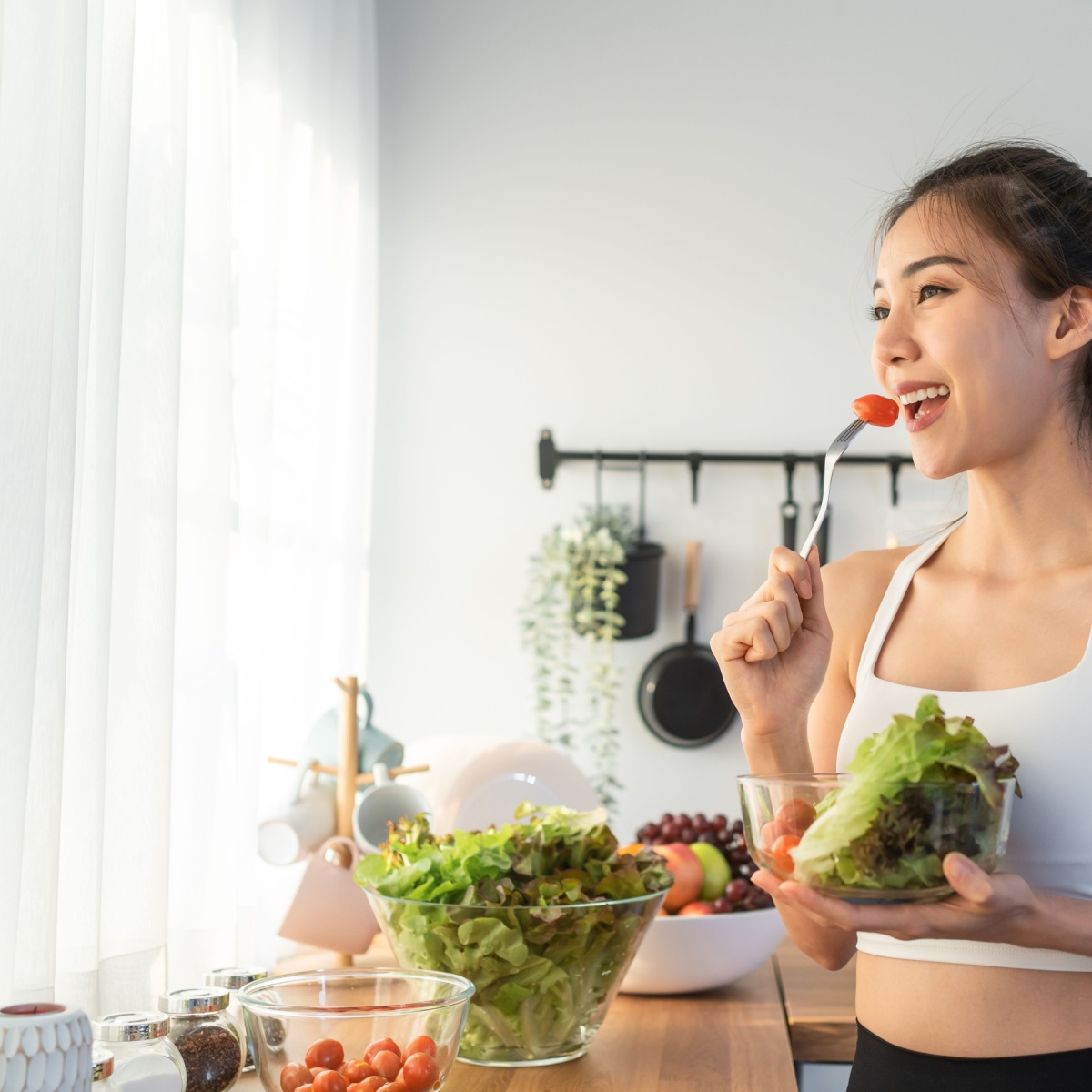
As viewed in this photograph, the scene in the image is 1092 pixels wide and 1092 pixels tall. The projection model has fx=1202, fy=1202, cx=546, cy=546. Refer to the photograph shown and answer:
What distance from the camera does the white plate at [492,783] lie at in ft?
5.59

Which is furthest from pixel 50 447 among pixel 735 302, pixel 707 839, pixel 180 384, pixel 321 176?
pixel 735 302

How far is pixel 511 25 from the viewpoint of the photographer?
261 centimetres

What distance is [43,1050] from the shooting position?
2.38 feet

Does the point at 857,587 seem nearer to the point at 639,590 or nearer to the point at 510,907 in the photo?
the point at 510,907

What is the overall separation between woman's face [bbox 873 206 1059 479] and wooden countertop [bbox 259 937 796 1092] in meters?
0.61

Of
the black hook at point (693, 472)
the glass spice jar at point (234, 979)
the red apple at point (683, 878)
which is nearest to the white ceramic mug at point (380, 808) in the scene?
the red apple at point (683, 878)

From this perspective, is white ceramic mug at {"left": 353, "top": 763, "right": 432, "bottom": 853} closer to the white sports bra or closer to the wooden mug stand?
the wooden mug stand

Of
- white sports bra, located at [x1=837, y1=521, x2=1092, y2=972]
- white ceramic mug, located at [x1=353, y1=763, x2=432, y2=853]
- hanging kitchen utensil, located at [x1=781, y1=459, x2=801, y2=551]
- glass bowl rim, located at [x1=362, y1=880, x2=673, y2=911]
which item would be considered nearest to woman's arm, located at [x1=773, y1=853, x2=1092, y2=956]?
white sports bra, located at [x1=837, y1=521, x2=1092, y2=972]

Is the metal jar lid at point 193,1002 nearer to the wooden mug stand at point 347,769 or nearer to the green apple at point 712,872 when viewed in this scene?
the wooden mug stand at point 347,769

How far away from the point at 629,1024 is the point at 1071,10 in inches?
88.5

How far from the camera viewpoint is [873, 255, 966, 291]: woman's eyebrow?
1.02 m

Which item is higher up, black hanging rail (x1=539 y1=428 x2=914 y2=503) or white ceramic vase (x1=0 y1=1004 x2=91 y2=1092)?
black hanging rail (x1=539 y1=428 x2=914 y2=503)

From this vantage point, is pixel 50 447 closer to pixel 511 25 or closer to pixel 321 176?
pixel 321 176

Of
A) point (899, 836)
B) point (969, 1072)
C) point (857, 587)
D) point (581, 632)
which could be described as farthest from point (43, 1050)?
point (581, 632)
